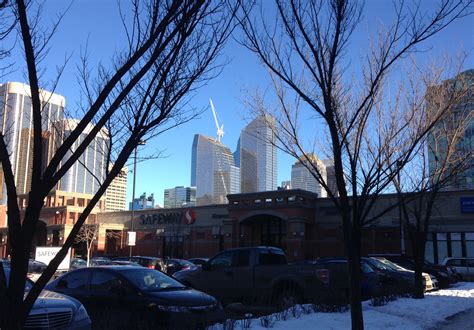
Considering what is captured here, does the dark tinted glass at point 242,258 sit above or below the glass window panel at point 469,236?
below

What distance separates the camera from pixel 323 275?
1264 centimetres

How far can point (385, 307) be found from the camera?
12.2 meters

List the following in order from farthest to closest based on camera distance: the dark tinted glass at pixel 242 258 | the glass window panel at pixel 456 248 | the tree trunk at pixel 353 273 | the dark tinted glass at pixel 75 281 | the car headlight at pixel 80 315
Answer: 1. the glass window panel at pixel 456 248
2. the dark tinted glass at pixel 242 258
3. the dark tinted glass at pixel 75 281
4. the tree trunk at pixel 353 273
5. the car headlight at pixel 80 315

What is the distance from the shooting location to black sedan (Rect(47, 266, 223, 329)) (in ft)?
28.2

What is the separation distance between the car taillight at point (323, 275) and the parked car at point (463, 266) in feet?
70.3

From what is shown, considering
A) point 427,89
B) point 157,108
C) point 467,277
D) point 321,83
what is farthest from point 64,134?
point 467,277

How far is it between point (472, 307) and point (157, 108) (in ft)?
40.0

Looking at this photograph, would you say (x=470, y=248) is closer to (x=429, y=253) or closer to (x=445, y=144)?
(x=429, y=253)

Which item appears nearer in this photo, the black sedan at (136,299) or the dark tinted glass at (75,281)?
the black sedan at (136,299)

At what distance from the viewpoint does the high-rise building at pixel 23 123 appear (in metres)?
6.69

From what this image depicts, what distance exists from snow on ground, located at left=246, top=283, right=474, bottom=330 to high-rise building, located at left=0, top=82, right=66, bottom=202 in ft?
15.0

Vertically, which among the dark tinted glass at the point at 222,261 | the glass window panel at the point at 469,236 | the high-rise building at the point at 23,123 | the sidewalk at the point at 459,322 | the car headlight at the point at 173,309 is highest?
the high-rise building at the point at 23,123

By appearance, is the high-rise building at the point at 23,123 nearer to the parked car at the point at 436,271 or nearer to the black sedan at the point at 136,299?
the black sedan at the point at 136,299

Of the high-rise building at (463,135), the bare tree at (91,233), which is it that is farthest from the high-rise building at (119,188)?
the bare tree at (91,233)
